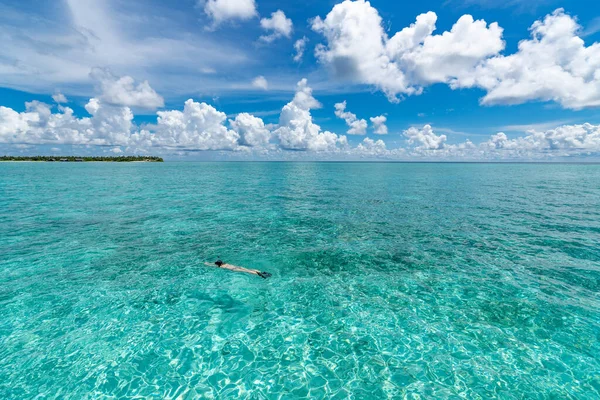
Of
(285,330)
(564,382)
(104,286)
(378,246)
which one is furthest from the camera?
(378,246)

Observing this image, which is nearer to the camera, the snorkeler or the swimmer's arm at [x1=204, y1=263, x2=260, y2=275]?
the snorkeler

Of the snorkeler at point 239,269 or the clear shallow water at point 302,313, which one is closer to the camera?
the clear shallow water at point 302,313

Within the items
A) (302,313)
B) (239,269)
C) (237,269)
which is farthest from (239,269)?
(302,313)

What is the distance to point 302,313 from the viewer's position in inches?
551

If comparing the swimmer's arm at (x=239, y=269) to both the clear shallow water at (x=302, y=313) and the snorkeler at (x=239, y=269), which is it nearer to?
the snorkeler at (x=239, y=269)

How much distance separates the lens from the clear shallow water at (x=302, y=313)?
9.98 metres

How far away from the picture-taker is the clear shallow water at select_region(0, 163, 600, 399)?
9.98 metres

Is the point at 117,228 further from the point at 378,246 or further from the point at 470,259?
the point at 470,259

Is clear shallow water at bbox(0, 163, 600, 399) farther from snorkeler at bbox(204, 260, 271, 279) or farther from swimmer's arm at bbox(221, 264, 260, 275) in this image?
swimmer's arm at bbox(221, 264, 260, 275)

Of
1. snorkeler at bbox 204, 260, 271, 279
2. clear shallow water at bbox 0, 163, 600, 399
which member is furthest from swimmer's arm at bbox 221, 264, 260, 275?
clear shallow water at bbox 0, 163, 600, 399

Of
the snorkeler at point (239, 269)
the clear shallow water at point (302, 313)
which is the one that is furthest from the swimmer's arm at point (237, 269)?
the clear shallow water at point (302, 313)

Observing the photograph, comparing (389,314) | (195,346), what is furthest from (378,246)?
(195,346)

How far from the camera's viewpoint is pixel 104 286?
1609 cm

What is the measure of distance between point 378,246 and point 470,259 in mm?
6752
